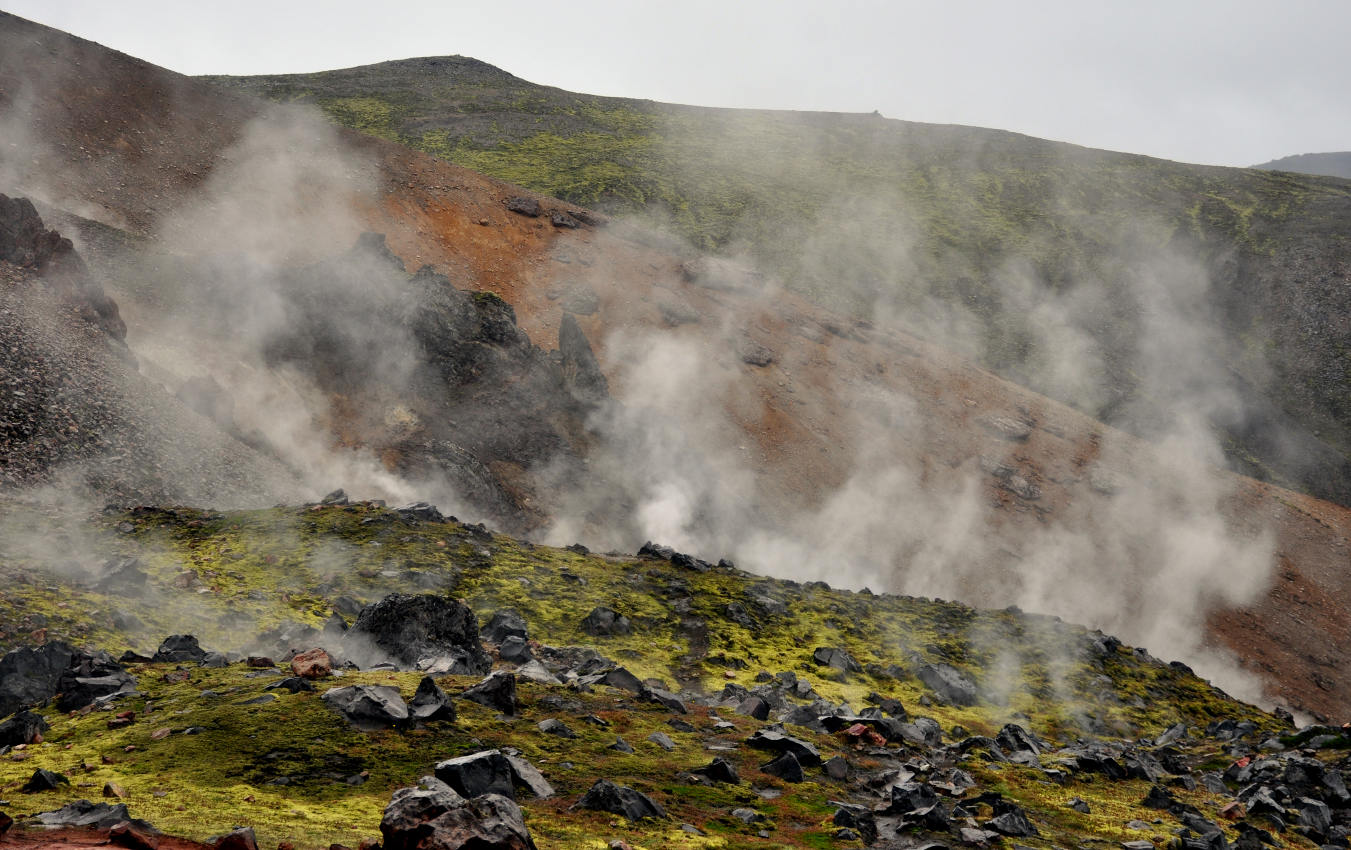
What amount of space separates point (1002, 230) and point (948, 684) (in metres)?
98.2

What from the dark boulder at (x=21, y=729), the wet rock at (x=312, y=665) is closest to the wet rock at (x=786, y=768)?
the wet rock at (x=312, y=665)

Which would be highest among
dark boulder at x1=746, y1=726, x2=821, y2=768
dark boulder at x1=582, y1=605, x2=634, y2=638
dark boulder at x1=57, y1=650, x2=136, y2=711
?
dark boulder at x1=57, y1=650, x2=136, y2=711

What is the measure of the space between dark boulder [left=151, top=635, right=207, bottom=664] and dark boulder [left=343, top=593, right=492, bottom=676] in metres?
3.26

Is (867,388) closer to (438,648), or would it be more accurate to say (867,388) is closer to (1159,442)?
(1159,442)

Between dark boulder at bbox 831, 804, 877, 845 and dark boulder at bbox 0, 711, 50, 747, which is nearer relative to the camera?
dark boulder at bbox 0, 711, 50, 747

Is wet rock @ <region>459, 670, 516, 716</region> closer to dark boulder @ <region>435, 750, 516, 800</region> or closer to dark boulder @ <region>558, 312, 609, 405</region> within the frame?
dark boulder @ <region>435, 750, 516, 800</region>

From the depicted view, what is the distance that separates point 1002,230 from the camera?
113 metres

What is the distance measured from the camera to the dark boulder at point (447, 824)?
26.1 ft

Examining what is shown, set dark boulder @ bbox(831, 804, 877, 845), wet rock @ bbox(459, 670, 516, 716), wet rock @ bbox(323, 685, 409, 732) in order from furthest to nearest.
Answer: wet rock @ bbox(459, 670, 516, 716)
wet rock @ bbox(323, 685, 409, 732)
dark boulder @ bbox(831, 804, 877, 845)

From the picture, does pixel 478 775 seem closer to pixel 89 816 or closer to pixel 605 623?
pixel 89 816

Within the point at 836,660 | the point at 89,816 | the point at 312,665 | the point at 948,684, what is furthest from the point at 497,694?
the point at 948,684

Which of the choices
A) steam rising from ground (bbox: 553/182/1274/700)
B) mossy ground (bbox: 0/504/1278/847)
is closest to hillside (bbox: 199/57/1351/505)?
steam rising from ground (bbox: 553/182/1274/700)

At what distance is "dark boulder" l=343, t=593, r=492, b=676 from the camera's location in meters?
19.5

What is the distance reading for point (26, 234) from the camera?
3834 centimetres
